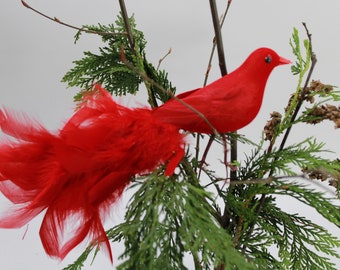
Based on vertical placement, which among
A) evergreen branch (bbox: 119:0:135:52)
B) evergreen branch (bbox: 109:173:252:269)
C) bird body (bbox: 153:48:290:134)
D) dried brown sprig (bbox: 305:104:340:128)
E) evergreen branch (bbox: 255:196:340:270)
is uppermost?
evergreen branch (bbox: 119:0:135:52)

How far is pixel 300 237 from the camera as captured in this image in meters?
0.68

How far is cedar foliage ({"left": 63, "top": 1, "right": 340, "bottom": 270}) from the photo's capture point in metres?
0.48

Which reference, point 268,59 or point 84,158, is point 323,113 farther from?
point 84,158

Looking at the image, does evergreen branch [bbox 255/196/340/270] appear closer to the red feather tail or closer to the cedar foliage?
the cedar foliage

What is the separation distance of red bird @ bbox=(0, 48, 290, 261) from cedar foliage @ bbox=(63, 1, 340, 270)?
0.09 feet

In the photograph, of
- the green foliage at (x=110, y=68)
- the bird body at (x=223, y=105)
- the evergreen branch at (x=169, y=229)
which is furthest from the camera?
the green foliage at (x=110, y=68)

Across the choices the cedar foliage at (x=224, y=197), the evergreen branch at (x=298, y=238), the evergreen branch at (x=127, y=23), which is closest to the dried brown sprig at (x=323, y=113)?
the cedar foliage at (x=224, y=197)

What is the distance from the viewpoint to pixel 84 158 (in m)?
0.54

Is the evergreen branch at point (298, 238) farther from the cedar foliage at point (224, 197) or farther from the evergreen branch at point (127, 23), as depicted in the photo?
the evergreen branch at point (127, 23)

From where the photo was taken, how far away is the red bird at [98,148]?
1.79 feet

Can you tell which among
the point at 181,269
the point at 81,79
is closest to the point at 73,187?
the point at 181,269

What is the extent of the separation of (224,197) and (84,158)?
0.20 meters

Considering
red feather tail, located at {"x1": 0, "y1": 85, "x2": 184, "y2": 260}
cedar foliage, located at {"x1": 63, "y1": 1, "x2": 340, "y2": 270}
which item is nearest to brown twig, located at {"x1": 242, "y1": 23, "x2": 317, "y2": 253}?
cedar foliage, located at {"x1": 63, "y1": 1, "x2": 340, "y2": 270}

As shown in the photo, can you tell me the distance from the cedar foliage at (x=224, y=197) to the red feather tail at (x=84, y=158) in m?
0.02
